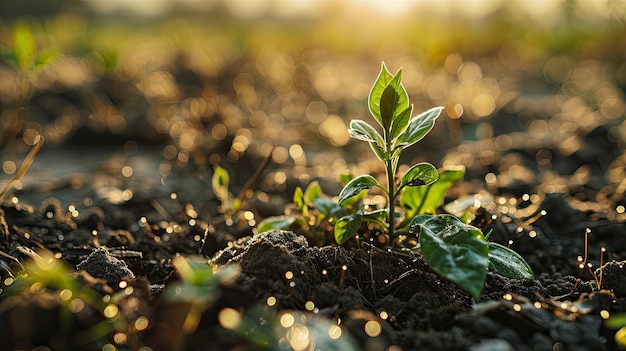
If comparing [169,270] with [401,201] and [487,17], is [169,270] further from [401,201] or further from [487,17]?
[487,17]

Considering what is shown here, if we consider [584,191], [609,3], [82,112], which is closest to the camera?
[584,191]

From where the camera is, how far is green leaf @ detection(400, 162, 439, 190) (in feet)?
5.18

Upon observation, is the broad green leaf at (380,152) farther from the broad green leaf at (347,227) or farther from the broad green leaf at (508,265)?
the broad green leaf at (508,265)

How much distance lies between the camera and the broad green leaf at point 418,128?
1.57 m

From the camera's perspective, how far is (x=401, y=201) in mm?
1870

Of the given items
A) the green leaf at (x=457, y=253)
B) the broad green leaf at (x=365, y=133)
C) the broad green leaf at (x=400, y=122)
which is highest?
the broad green leaf at (x=400, y=122)

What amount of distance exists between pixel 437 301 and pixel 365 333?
33cm

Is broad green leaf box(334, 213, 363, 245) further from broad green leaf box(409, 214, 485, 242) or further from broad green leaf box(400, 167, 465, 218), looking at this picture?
broad green leaf box(400, 167, 465, 218)

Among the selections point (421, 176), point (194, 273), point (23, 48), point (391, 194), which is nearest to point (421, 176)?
point (421, 176)

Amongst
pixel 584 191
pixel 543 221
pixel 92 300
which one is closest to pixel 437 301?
pixel 92 300

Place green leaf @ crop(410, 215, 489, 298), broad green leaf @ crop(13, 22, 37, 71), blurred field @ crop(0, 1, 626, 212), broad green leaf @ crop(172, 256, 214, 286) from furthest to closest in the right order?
blurred field @ crop(0, 1, 626, 212) → broad green leaf @ crop(13, 22, 37, 71) → green leaf @ crop(410, 215, 489, 298) → broad green leaf @ crop(172, 256, 214, 286)

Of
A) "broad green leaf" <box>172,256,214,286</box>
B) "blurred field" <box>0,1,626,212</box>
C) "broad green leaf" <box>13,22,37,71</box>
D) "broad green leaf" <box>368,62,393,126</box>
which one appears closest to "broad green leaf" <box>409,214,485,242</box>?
"broad green leaf" <box>368,62,393,126</box>

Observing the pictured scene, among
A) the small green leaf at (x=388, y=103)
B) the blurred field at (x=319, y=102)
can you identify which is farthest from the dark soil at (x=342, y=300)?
the blurred field at (x=319, y=102)

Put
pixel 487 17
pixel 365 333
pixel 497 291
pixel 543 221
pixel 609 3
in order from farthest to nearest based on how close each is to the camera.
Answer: pixel 487 17, pixel 609 3, pixel 543 221, pixel 497 291, pixel 365 333
